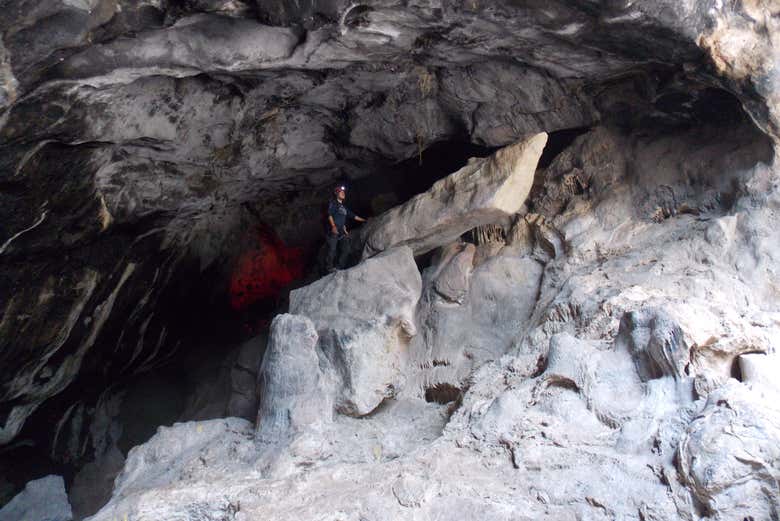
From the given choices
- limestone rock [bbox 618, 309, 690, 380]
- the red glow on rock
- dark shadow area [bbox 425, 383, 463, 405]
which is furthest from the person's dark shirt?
limestone rock [bbox 618, 309, 690, 380]

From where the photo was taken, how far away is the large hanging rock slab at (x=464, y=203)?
5352 mm

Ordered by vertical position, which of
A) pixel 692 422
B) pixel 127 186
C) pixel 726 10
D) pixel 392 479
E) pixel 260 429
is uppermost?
pixel 726 10

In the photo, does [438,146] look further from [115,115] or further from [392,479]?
[392,479]

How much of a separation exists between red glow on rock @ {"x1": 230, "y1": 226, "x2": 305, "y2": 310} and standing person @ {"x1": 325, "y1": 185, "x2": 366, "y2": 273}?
2.08 m

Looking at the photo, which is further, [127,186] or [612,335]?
[127,186]

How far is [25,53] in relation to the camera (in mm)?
3855

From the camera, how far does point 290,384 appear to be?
4.77 metres

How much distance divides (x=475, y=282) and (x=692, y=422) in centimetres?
261

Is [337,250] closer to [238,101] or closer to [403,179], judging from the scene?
[403,179]

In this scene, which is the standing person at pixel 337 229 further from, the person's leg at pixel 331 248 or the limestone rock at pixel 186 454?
the limestone rock at pixel 186 454

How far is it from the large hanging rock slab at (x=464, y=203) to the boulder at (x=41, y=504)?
338 cm

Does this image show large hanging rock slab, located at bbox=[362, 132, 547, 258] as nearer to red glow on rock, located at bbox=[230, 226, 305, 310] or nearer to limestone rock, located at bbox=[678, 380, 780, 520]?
limestone rock, located at bbox=[678, 380, 780, 520]

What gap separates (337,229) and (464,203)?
4.59ft

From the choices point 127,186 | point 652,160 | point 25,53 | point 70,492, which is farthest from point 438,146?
point 70,492
